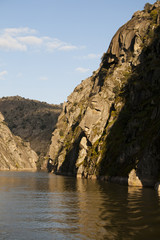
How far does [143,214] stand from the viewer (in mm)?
33938

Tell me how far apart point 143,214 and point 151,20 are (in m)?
127

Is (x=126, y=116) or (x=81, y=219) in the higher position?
(x=126, y=116)

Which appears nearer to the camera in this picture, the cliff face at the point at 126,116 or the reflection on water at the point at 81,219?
the reflection on water at the point at 81,219

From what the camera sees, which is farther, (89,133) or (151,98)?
(89,133)

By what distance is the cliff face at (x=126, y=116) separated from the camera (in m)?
74.2

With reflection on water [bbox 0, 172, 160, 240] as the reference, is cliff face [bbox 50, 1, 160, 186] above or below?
above

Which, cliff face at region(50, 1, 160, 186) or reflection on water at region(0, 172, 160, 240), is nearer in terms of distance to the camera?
reflection on water at region(0, 172, 160, 240)

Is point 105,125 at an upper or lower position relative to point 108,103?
lower

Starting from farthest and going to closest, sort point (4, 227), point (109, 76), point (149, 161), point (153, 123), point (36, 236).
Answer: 1. point (109, 76)
2. point (153, 123)
3. point (149, 161)
4. point (4, 227)
5. point (36, 236)

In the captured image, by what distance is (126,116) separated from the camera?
103812 millimetres

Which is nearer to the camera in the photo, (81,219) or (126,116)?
(81,219)

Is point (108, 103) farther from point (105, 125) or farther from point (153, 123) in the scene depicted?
point (153, 123)

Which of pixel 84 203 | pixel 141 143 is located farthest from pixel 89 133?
pixel 84 203

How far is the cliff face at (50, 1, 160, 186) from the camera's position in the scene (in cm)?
7425
